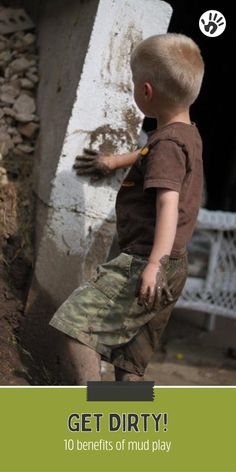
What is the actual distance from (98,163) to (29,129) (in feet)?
1.88

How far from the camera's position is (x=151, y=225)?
Result: 2.51 meters

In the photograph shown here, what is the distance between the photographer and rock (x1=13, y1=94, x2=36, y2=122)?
11.4 feet

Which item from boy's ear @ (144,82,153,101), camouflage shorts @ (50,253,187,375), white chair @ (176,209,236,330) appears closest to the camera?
boy's ear @ (144,82,153,101)

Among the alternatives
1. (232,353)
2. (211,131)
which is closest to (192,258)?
(232,353)

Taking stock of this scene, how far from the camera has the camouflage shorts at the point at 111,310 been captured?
8.47ft

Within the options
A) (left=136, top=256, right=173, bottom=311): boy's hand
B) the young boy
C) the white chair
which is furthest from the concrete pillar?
the white chair

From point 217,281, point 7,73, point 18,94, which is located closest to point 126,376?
point 18,94

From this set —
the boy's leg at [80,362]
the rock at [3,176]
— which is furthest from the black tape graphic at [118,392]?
the rock at [3,176]

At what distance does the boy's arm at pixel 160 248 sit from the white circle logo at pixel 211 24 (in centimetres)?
123

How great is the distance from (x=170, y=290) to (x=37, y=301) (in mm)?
892

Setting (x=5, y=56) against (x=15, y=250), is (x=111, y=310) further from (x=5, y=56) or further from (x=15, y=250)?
(x=5, y=56)

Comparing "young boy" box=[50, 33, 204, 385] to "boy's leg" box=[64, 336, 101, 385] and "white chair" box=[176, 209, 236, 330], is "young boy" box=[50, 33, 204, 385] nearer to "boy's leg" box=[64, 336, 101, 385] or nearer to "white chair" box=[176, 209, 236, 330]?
"boy's leg" box=[64, 336, 101, 385]

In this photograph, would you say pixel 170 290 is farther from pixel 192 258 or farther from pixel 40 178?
pixel 192 258

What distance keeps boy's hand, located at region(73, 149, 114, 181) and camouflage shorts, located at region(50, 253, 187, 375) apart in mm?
614
